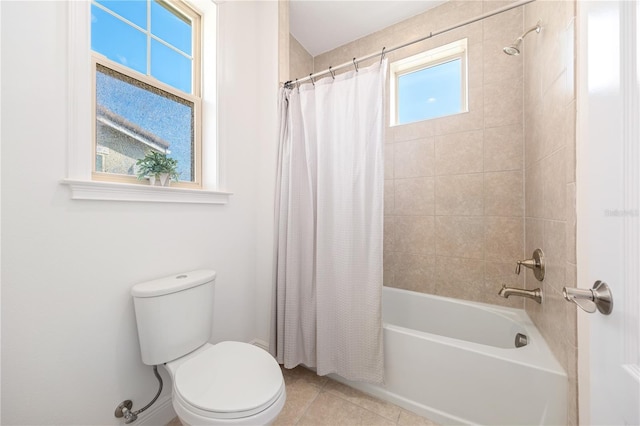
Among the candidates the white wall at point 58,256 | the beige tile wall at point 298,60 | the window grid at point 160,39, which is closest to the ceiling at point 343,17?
the beige tile wall at point 298,60

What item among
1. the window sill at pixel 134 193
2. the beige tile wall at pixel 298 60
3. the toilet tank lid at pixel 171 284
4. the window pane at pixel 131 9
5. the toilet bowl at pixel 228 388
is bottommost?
the toilet bowl at pixel 228 388

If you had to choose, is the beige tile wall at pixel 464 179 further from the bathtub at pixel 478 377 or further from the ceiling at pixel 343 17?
the bathtub at pixel 478 377

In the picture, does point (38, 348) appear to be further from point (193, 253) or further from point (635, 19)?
point (635, 19)

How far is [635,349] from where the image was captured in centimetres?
38

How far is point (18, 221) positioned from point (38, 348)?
1.54 ft

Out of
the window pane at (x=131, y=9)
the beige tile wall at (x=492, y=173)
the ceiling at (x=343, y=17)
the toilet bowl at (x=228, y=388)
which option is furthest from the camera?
the ceiling at (x=343, y=17)

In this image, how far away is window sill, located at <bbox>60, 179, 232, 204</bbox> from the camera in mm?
951

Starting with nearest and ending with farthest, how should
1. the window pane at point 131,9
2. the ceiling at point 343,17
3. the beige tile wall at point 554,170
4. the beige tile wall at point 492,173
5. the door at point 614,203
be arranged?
the door at point 614,203
the beige tile wall at point 554,170
the beige tile wall at point 492,173
the window pane at point 131,9
the ceiling at point 343,17

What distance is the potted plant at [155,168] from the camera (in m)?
1.19

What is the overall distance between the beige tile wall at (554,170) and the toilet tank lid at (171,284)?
1584 mm

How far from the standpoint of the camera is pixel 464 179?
1.80 metres

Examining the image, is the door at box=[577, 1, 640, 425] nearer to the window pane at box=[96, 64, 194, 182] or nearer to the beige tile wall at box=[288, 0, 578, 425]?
the beige tile wall at box=[288, 0, 578, 425]

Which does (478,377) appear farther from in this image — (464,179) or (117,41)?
(117,41)

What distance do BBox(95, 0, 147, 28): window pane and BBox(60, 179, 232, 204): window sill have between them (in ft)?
2.90
